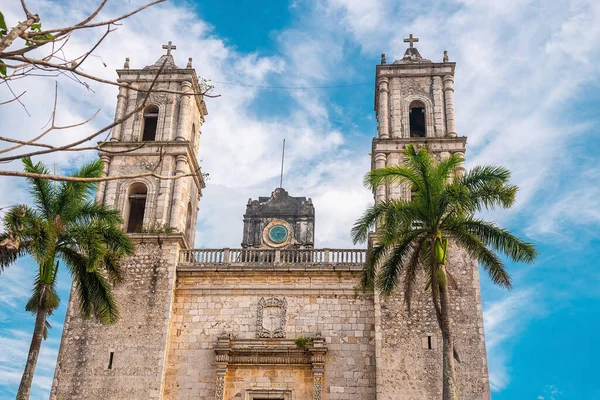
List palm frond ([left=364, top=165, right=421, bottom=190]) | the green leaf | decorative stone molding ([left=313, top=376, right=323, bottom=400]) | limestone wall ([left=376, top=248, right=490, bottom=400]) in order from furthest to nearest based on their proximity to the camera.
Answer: decorative stone molding ([left=313, top=376, right=323, bottom=400])
limestone wall ([left=376, top=248, right=490, bottom=400])
palm frond ([left=364, top=165, right=421, bottom=190])
the green leaf

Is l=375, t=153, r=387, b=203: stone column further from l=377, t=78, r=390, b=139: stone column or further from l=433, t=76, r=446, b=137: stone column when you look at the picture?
l=433, t=76, r=446, b=137: stone column

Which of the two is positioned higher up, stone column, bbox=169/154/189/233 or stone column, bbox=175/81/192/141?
stone column, bbox=175/81/192/141

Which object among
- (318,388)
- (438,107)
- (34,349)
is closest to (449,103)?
(438,107)

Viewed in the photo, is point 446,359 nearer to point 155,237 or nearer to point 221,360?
point 221,360

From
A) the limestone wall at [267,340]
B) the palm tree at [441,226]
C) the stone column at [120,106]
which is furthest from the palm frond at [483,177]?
the stone column at [120,106]

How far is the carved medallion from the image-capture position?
2111 centimetres

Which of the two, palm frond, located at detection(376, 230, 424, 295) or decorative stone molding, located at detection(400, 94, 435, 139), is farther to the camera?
decorative stone molding, located at detection(400, 94, 435, 139)

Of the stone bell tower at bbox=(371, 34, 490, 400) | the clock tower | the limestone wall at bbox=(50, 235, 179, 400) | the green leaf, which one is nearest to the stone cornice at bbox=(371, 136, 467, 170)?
the stone bell tower at bbox=(371, 34, 490, 400)

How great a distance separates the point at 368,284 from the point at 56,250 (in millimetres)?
7171

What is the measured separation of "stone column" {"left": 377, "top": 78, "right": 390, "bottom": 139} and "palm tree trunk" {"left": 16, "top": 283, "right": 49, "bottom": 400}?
486 inches

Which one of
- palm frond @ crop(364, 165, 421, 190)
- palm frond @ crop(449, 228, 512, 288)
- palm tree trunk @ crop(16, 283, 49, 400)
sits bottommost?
palm tree trunk @ crop(16, 283, 49, 400)

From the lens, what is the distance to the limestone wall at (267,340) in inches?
802

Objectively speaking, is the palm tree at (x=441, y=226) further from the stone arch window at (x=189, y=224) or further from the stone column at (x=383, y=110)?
the stone arch window at (x=189, y=224)

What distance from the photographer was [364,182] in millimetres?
17516
